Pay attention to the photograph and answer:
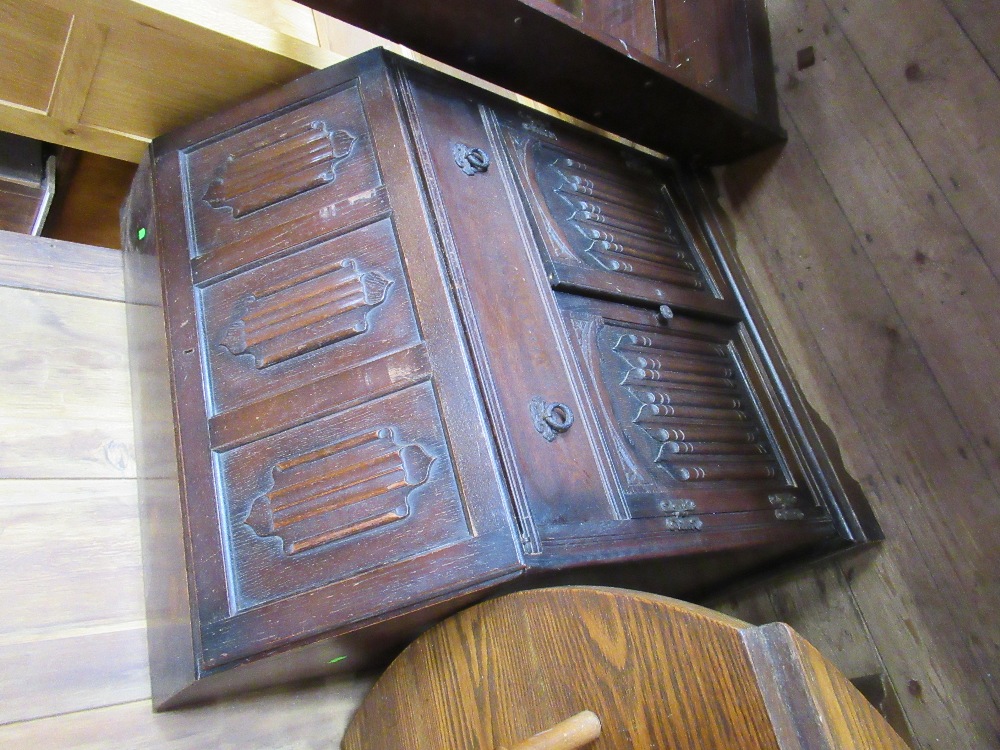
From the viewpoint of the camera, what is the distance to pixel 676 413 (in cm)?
155

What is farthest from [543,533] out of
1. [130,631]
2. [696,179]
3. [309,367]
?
[696,179]

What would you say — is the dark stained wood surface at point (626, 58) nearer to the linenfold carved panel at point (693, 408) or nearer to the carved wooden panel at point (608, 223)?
the carved wooden panel at point (608, 223)

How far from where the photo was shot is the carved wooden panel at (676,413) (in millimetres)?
A: 1405

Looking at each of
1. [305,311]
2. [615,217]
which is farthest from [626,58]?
[305,311]

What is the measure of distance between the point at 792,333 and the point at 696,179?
18.2 inches

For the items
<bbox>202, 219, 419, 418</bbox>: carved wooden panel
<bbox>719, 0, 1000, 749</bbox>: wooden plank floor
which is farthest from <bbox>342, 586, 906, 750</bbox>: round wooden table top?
<bbox>719, 0, 1000, 749</bbox>: wooden plank floor

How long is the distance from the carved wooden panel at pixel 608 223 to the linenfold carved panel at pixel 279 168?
1.19ft

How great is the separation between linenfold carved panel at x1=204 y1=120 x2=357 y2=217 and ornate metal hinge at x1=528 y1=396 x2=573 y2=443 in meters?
0.52

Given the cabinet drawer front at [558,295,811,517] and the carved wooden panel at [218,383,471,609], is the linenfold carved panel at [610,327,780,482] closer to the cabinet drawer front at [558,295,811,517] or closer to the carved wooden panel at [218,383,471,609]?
the cabinet drawer front at [558,295,811,517]

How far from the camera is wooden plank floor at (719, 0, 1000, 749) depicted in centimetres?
158

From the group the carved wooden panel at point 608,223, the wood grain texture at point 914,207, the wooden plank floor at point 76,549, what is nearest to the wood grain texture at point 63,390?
the wooden plank floor at point 76,549

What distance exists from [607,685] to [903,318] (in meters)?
1.10

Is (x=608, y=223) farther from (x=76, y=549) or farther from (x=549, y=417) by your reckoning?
(x=76, y=549)

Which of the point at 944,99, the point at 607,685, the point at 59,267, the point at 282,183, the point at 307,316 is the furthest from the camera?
the point at 944,99
